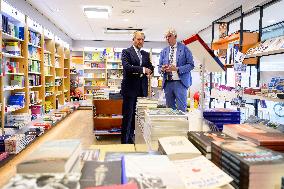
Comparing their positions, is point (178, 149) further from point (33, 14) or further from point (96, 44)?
point (96, 44)

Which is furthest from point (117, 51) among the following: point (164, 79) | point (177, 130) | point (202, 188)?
point (202, 188)

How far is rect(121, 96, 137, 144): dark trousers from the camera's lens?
411 cm

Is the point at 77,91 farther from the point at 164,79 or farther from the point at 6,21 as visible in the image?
the point at 164,79

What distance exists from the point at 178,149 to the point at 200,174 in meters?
0.24

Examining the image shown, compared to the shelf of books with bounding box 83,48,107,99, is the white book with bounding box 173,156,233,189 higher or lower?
lower

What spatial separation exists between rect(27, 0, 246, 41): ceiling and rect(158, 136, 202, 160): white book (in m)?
5.37

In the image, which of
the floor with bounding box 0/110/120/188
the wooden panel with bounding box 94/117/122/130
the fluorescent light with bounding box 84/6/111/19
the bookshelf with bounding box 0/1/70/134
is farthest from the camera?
the fluorescent light with bounding box 84/6/111/19

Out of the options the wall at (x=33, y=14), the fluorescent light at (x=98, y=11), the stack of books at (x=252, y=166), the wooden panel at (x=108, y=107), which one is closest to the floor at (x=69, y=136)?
the wooden panel at (x=108, y=107)

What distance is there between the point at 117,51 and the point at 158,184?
12.4 m

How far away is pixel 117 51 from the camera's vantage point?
13.0m

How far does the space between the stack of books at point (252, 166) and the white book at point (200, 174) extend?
0.17ft

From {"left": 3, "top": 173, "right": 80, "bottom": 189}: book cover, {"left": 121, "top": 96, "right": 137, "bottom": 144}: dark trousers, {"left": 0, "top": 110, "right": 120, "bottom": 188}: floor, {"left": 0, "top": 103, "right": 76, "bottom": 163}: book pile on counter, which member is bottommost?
{"left": 0, "top": 110, "right": 120, "bottom": 188}: floor

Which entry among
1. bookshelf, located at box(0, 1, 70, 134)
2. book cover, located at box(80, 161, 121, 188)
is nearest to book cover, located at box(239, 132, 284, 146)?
book cover, located at box(80, 161, 121, 188)

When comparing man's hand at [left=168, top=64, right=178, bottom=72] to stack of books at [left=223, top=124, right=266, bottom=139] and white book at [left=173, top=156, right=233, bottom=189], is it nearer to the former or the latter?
stack of books at [left=223, top=124, right=266, bottom=139]
